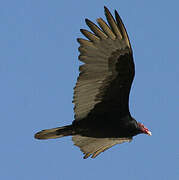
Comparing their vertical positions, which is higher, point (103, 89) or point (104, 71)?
point (104, 71)

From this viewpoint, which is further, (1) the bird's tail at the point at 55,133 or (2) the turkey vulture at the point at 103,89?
(1) the bird's tail at the point at 55,133

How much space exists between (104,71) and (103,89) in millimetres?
297

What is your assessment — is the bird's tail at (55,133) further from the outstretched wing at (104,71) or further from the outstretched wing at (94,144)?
the outstretched wing at (94,144)


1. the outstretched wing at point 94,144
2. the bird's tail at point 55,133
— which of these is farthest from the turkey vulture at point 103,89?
the outstretched wing at point 94,144

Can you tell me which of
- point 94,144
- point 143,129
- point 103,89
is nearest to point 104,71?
point 103,89

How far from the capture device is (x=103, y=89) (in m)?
9.52

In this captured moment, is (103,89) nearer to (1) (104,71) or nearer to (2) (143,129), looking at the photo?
(1) (104,71)

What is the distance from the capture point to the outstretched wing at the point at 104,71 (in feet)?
30.2

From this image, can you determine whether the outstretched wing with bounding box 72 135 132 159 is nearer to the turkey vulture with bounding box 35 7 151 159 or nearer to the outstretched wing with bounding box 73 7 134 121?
the turkey vulture with bounding box 35 7 151 159

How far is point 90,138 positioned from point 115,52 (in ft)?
5.75

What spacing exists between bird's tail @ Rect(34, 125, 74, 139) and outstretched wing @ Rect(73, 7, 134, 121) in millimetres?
221

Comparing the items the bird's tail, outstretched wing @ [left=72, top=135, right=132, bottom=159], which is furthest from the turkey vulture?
outstretched wing @ [left=72, top=135, right=132, bottom=159]

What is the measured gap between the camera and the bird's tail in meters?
9.48

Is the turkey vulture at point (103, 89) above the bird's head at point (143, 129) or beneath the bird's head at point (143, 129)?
above
